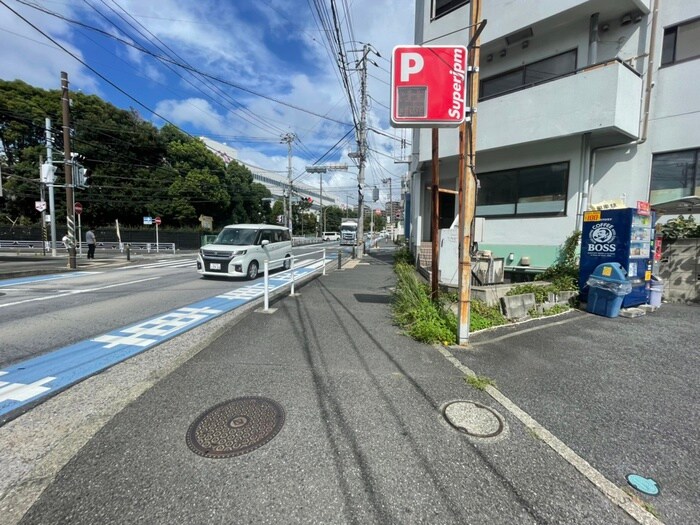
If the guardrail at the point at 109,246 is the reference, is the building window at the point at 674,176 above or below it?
above

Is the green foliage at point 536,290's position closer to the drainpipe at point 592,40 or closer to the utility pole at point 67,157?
the drainpipe at point 592,40

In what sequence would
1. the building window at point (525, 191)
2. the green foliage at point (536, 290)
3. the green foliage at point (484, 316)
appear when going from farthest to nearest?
the building window at point (525, 191) → the green foliage at point (536, 290) → the green foliage at point (484, 316)

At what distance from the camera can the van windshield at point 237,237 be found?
442 inches

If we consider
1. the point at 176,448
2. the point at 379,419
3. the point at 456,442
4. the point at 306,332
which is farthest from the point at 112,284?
the point at 456,442

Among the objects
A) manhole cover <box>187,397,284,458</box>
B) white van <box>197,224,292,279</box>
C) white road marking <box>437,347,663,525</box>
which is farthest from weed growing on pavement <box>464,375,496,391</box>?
white van <box>197,224,292,279</box>

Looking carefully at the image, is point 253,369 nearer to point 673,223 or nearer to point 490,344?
point 490,344

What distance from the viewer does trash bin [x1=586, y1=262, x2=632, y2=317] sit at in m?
5.79

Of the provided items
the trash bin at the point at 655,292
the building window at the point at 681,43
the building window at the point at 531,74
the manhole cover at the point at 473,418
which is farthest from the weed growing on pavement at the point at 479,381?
the building window at the point at 681,43

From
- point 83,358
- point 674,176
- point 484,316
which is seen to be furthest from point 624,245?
point 83,358

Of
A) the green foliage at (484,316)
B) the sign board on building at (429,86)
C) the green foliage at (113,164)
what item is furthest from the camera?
the green foliage at (113,164)

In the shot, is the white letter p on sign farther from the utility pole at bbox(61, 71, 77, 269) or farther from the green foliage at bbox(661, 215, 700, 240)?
the utility pole at bbox(61, 71, 77, 269)

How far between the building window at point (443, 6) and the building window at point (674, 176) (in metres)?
7.51

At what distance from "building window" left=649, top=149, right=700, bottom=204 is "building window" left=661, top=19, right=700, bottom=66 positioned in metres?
2.29

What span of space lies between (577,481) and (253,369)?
10.2ft
